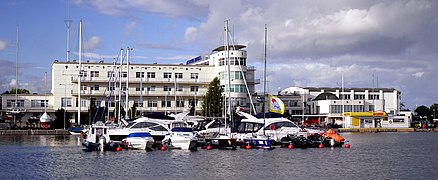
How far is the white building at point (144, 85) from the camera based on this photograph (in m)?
120

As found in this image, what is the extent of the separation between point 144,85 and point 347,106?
53109 millimetres

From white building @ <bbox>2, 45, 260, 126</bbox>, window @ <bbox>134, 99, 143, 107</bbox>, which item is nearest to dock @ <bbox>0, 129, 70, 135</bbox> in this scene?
white building @ <bbox>2, 45, 260, 126</bbox>

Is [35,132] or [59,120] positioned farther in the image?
[59,120]

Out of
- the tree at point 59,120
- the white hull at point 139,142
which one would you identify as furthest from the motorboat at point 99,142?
the tree at point 59,120

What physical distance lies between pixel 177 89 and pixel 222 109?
19960 millimetres

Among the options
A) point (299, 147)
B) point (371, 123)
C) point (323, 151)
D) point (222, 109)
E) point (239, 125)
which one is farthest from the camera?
point (371, 123)

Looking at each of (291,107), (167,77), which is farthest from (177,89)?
(291,107)

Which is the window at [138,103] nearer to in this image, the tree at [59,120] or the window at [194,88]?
the window at [194,88]

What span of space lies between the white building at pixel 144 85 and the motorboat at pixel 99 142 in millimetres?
49802

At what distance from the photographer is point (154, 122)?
238 ft

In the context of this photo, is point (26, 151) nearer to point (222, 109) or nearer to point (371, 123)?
point (222, 109)

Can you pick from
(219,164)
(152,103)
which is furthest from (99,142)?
(152,103)

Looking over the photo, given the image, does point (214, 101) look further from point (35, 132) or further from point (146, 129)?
point (146, 129)

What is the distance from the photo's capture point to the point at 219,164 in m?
51.4
